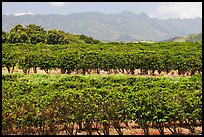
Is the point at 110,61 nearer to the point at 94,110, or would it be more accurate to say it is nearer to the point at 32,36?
the point at 94,110

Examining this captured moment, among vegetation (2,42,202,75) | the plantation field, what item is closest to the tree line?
vegetation (2,42,202,75)

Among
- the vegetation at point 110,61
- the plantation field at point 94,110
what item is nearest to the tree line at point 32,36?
the vegetation at point 110,61

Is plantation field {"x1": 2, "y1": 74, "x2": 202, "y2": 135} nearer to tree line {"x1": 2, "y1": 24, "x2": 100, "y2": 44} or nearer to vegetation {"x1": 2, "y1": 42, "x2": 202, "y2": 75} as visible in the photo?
vegetation {"x1": 2, "y1": 42, "x2": 202, "y2": 75}

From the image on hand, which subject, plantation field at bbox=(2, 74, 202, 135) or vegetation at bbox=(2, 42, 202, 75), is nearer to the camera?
plantation field at bbox=(2, 74, 202, 135)

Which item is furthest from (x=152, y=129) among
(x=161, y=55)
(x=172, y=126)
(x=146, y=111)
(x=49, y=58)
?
(x=49, y=58)

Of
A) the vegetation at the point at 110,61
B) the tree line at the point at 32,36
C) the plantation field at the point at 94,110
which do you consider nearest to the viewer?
the plantation field at the point at 94,110

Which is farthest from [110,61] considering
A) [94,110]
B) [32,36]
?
[32,36]

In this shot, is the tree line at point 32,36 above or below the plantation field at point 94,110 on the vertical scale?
above

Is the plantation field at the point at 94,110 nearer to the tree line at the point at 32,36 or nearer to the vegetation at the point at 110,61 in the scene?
the vegetation at the point at 110,61

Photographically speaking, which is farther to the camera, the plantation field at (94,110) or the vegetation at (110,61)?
the vegetation at (110,61)

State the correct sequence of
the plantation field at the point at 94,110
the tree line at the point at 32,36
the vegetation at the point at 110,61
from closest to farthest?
the plantation field at the point at 94,110 < the vegetation at the point at 110,61 < the tree line at the point at 32,36

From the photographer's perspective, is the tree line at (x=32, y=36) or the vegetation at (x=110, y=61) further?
the tree line at (x=32, y=36)

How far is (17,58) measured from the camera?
31.5m

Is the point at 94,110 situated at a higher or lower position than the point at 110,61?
lower
